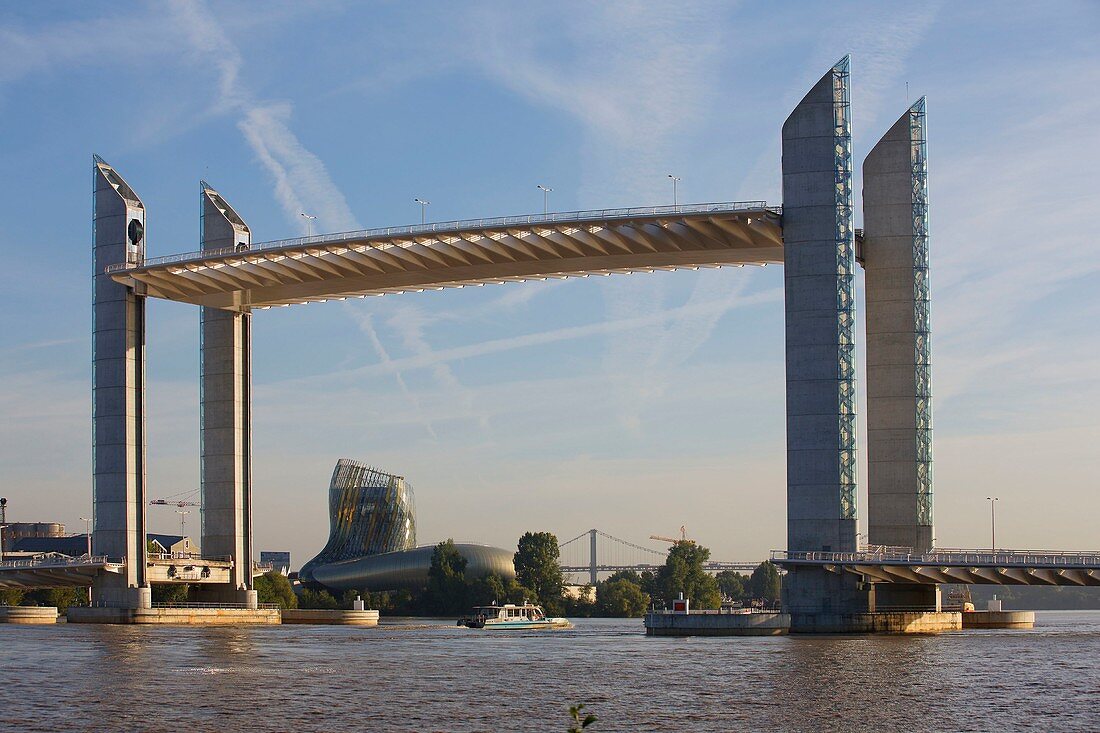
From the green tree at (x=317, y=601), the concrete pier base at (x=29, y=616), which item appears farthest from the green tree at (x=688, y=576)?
the concrete pier base at (x=29, y=616)

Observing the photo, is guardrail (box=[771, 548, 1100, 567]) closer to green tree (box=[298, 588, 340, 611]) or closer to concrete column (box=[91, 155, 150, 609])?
concrete column (box=[91, 155, 150, 609])

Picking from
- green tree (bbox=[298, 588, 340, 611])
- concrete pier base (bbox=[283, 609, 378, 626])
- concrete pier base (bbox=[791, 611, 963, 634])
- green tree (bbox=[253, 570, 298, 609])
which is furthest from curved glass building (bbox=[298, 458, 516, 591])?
concrete pier base (bbox=[791, 611, 963, 634])

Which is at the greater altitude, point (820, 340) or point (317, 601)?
point (820, 340)

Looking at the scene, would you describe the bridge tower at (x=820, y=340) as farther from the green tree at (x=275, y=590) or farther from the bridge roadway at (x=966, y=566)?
the green tree at (x=275, y=590)

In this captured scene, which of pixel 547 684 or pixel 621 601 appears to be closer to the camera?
pixel 547 684

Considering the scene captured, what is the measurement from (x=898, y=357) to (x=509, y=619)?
29736 mm

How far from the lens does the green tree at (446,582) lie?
14575cm

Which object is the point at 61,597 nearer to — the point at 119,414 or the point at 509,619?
the point at 119,414

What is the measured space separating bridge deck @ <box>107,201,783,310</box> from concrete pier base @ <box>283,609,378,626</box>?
21.6 metres

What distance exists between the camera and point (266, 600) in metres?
122

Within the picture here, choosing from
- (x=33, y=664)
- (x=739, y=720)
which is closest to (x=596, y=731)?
(x=739, y=720)

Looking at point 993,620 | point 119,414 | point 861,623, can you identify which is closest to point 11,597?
point 119,414

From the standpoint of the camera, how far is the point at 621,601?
6117 inches

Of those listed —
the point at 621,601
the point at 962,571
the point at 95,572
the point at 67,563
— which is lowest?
the point at 621,601
